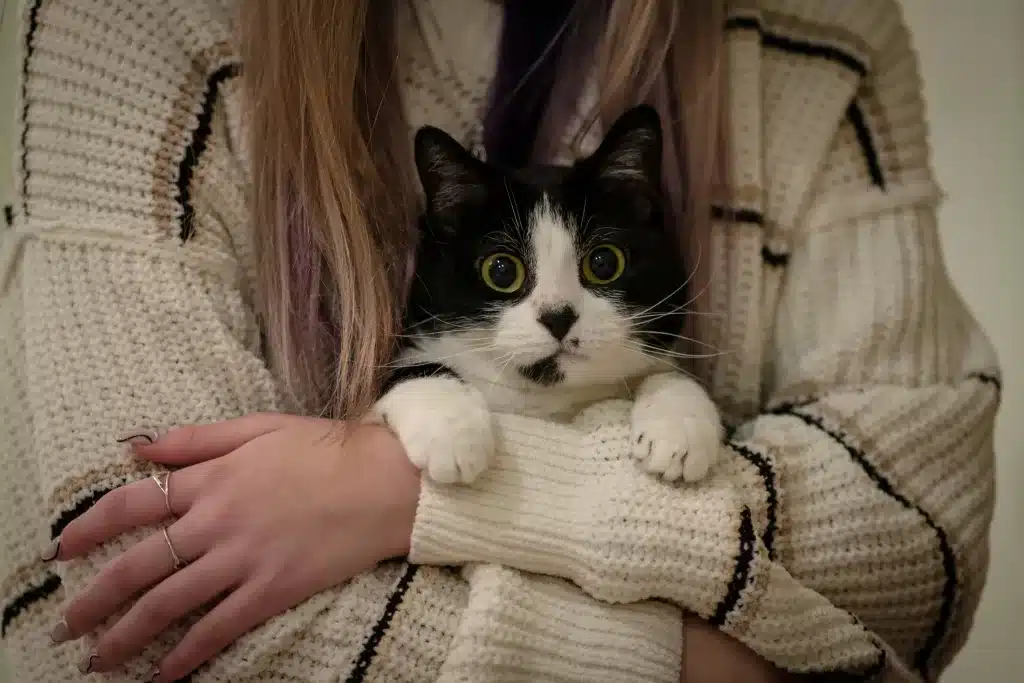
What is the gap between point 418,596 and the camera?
692 mm

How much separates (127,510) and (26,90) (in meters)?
0.45

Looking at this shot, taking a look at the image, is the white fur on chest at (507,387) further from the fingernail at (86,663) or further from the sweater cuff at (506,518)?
the fingernail at (86,663)

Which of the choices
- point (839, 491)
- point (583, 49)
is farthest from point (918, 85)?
point (839, 491)

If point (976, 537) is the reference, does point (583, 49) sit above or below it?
above

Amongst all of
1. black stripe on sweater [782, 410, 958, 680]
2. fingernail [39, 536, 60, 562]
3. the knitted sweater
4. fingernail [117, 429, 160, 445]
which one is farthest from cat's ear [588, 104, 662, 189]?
fingernail [39, 536, 60, 562]

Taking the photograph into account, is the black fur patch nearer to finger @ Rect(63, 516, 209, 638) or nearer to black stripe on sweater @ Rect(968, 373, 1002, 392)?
finger @ Rect(63, 516, 209, 638)

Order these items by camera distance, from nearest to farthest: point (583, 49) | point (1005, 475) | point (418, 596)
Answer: point (418, 596) < point (583, 49) < point (1005, 475)

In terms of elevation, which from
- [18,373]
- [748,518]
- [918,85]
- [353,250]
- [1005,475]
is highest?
[918,85]

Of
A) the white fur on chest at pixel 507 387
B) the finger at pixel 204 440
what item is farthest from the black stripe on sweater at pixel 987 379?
the finger at pixel 204 440

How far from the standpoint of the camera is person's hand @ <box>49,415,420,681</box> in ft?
2.12

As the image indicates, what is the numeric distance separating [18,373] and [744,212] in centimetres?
83

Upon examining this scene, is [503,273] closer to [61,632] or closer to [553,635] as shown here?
[553,635]

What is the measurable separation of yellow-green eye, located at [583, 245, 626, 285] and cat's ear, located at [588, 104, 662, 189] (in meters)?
0.09

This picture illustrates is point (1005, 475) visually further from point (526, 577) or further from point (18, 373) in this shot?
point (18, 373)
